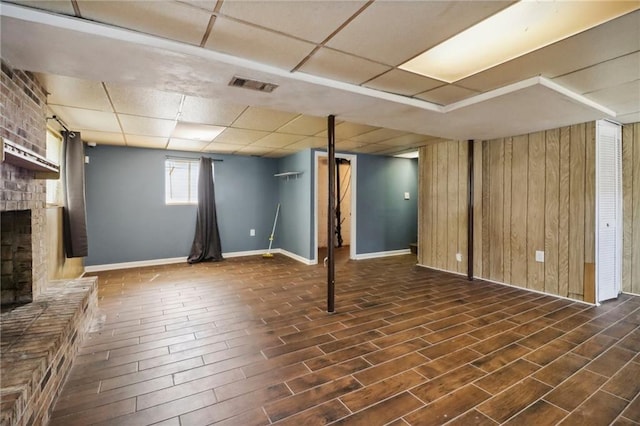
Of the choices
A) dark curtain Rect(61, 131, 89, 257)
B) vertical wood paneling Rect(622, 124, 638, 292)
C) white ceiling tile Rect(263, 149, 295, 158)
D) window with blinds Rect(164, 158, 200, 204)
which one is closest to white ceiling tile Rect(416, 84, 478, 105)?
vertical wood paneling Rect(622, 124, 638, 292)

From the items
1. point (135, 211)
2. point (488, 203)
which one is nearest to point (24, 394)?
point (135, 211)

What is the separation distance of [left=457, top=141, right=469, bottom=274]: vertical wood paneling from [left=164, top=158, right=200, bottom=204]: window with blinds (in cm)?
480

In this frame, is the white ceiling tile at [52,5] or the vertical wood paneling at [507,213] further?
the vertical wood paneling at [507,213]

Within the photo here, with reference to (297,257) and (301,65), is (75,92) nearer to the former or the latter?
(301,65)

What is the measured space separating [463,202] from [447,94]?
2480 mm

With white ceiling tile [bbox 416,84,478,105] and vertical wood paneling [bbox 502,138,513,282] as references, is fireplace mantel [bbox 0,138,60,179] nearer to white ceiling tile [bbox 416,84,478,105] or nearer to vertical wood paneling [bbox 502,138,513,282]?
white ceiling tile [bbox 416,84,478,105]

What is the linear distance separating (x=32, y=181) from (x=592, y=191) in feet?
17.7

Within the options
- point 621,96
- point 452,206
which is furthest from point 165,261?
point 621,96

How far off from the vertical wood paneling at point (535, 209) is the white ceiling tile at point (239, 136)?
11.7 feet

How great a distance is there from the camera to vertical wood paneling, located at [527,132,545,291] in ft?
12.6

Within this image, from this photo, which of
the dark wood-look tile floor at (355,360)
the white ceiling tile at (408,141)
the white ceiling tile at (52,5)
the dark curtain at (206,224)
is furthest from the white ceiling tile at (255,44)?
the dark curtain at (206,224)

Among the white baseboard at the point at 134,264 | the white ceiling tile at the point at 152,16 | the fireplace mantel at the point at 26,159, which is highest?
the white ceiling tile at the point at 152,16

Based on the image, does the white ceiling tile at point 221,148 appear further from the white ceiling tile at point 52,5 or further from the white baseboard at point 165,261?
the white ceiling tile at point 52,5

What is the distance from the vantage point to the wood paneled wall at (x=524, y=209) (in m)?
3.48
